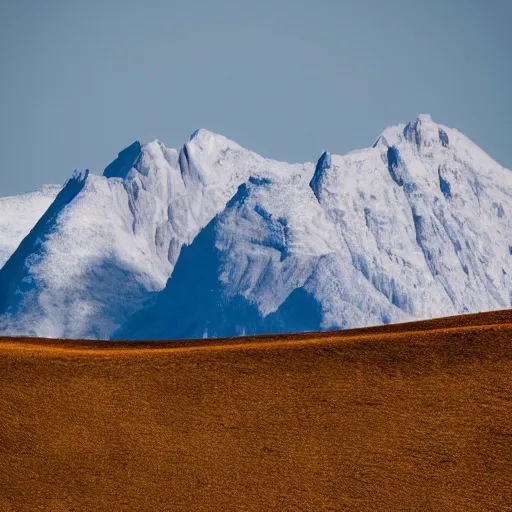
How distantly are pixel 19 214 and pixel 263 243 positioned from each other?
4093 centimetres

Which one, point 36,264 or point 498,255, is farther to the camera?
point 498,255

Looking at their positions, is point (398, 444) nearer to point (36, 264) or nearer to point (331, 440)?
point (331, 440)

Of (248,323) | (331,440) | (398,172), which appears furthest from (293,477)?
(398,172)

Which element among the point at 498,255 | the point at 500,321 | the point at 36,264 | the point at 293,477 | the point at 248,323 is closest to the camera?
the point at 293,477

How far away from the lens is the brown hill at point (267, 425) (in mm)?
25391

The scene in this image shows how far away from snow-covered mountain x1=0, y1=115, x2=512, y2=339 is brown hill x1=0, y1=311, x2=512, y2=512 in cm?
10922

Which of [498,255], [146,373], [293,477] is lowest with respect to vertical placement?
[293,477]

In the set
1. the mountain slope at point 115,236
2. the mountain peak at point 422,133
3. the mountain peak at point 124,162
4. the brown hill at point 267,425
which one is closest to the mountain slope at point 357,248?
the mountain peak at point 422,133

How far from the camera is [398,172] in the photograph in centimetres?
17862

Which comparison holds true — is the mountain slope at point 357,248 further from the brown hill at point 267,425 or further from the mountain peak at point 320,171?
the brown hill at point 267,425

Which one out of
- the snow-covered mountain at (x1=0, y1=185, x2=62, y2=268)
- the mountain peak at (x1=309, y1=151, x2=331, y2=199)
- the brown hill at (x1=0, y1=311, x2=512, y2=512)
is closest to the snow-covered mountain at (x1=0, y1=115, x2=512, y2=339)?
the mountain peak at (x1=309, y1=151, x2=331, y2=199)

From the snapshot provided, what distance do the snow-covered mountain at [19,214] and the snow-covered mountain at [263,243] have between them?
9299 millimetres

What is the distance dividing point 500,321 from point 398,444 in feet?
23.8

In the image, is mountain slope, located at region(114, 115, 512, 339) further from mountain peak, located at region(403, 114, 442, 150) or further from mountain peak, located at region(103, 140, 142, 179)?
mountain peak, located at region(103, 140, 142, 179)
